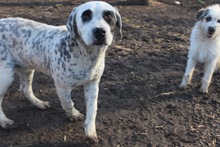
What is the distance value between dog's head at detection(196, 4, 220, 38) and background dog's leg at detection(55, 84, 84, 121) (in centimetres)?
219

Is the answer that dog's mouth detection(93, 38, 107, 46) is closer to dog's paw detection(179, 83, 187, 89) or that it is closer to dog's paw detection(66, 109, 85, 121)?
dog's paw detection(66, 109, 85, 121)

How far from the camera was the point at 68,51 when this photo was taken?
3.86 meters

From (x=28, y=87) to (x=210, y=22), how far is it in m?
2.67

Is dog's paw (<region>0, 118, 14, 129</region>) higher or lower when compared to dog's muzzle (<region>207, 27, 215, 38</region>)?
lower

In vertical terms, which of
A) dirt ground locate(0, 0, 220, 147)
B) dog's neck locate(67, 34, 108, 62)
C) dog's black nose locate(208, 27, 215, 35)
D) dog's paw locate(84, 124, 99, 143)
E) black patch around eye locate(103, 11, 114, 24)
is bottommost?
dirt ground locate(0, 0, 220, 147)

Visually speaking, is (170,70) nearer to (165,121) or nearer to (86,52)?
(165,121)

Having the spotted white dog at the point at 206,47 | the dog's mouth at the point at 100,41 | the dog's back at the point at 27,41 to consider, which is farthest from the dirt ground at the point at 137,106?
the dog's mouth at the point at 100,41

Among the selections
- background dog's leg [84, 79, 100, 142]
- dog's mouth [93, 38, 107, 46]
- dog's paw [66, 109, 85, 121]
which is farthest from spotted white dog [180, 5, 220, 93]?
dog's mouth [93, 38, 107, 46]

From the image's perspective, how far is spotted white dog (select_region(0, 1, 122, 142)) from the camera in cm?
358

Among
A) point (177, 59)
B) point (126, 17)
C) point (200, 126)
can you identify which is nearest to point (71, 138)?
point (200, 126)

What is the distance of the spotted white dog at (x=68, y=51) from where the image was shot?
358 cm

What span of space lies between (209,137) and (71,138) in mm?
1624

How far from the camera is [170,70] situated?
237 inches

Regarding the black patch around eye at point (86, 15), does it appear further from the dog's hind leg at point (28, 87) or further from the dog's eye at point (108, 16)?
the dog's hind leg at point (28, 87)
